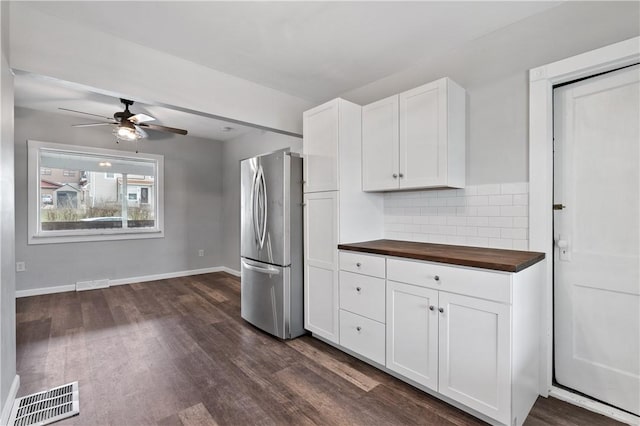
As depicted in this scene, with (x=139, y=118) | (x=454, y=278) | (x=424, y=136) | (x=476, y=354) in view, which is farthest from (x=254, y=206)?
(x=476, y=354)

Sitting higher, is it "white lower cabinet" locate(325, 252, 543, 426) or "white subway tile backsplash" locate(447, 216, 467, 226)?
"white subway tile backsplash" locate(447, 216, 467, 226)

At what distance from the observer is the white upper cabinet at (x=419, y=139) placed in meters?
2.10

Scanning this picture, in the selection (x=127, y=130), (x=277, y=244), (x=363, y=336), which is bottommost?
(x=363, y=336)

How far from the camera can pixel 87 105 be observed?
381 centimetres

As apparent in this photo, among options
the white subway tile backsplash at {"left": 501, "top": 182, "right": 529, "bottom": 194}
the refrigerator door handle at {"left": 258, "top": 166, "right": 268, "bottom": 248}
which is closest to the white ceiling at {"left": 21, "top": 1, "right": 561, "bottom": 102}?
the refrigerator door handle at {"left": 258, "top": 166, "right": 268, "bottom": 248}

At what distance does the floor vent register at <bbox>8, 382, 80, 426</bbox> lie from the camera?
5.60 feet

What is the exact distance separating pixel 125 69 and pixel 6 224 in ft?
4.33

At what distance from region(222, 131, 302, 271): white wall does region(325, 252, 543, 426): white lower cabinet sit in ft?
10.9

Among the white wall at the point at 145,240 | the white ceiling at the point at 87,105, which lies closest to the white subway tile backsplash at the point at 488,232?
the white ceiling at the point at 87,105

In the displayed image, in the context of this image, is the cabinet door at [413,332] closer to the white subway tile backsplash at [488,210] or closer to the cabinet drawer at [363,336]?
the cabinet drawer at [363,336]

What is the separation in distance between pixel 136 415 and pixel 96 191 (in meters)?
4.14

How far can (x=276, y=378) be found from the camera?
2.12 metres

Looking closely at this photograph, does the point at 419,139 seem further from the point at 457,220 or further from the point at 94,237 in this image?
the point at 94,237

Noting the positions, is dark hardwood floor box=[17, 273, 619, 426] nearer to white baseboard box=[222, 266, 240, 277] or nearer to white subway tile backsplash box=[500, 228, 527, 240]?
white subway tile backsplash box=[500, 228, 527, 240]
